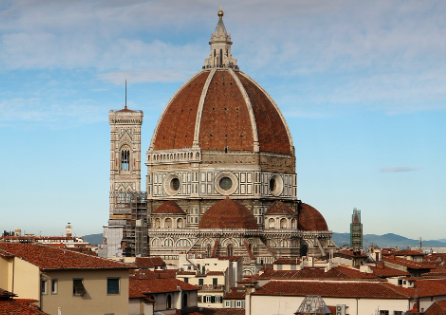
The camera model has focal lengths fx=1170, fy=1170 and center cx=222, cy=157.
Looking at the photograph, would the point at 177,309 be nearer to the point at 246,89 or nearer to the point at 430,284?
the point at 430,284

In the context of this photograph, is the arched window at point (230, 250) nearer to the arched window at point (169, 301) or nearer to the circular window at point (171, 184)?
the circular window at point (171, 184)

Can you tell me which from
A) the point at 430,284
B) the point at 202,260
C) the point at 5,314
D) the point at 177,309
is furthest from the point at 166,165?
the point at 5,314

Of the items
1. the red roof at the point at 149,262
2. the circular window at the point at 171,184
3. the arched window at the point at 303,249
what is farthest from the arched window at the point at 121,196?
the red roof at the point at 149,262

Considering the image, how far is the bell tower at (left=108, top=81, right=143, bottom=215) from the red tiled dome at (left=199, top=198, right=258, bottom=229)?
20046 mm

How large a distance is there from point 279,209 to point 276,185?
4.15m

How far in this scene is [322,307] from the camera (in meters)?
40.9

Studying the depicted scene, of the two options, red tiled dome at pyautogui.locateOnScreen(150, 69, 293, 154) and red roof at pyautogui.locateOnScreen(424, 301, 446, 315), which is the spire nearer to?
red tiled dome at pyautogui.locateOnScreen(150, 69, 293, 154)

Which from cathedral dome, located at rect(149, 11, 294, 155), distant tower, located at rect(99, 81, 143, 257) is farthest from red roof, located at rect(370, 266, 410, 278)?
distant tower, located at rect(99, 81, 143, 257)

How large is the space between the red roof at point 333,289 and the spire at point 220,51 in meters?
58.2

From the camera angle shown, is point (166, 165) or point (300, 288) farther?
point (166, 165)

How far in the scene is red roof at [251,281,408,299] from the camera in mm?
49594

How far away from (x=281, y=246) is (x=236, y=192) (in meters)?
6.35

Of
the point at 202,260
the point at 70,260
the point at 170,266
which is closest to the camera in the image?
the point at 70,260

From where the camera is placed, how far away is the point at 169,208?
102688 mm
